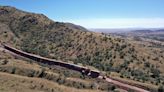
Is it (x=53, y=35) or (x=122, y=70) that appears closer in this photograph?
(x=122, y=70)

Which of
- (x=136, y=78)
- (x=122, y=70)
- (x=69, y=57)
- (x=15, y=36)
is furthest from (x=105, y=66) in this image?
(x=15, y=36)

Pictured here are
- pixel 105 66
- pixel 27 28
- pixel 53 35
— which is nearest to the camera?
pixel 105 66

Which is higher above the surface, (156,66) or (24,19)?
(24,19)

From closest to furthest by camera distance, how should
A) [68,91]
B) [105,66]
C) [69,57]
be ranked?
[68,91] → [105,66] → [69,57]

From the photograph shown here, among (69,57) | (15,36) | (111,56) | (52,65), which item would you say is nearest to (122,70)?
(111,56)

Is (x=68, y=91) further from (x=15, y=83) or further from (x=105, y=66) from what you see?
(x=105, y=66)

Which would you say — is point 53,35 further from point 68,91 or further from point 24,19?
point 68,91
